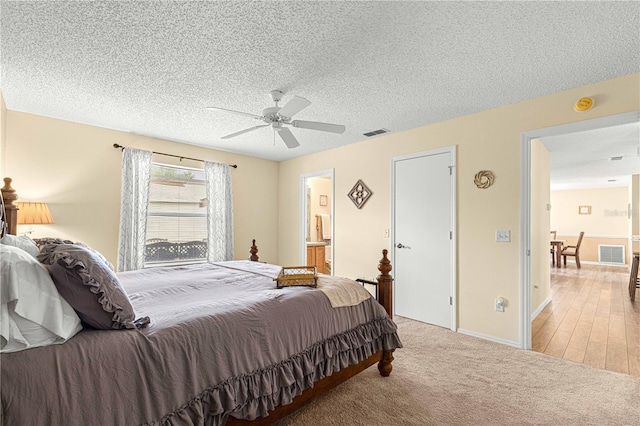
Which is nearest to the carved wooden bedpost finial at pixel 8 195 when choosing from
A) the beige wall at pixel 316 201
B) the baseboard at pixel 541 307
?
the beige wall at pixel 316 201

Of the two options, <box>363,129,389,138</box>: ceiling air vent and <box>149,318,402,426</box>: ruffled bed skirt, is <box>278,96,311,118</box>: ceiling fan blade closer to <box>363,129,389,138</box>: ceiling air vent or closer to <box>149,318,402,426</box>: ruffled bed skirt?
<box>149,318,402,426</box>: ruffled bed skirt

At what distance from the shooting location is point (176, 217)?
459 centimetres

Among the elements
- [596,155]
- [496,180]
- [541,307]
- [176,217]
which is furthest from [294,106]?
[596,155]

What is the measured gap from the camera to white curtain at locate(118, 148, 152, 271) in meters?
3.92

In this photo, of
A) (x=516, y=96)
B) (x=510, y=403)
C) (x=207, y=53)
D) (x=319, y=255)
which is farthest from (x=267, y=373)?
(x=319, y=255)

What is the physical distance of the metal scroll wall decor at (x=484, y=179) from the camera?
3264 millimetres

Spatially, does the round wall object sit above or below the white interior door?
above

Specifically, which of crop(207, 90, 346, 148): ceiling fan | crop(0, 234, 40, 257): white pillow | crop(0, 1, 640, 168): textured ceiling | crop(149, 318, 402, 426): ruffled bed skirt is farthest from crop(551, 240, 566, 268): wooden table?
crop(0, 234, 40, 257): white pillow

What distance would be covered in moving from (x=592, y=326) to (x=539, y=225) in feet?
4.33

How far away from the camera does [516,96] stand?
2943 millimetres

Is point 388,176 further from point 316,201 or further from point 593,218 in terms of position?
point 593,218

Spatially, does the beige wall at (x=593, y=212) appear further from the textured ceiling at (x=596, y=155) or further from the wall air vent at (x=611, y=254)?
the textured ceiling at (x=596, y=155)

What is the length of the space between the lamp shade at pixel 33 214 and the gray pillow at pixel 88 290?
7.66 feet

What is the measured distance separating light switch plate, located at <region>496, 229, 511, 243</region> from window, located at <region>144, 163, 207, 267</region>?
4.08m
